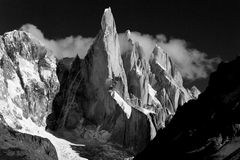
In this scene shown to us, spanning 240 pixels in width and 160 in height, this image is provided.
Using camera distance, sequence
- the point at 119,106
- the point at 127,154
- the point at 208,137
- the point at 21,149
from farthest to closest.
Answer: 1. the point at 119,106
2. the point at 127,154
3. the point at 21,149
4. the point at 208,137

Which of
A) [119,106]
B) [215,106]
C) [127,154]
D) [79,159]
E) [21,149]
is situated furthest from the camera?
[119,106]

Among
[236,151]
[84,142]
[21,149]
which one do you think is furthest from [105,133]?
[236,151]

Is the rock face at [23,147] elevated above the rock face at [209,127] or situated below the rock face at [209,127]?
above

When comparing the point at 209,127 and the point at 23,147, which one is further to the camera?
the point at 23,147

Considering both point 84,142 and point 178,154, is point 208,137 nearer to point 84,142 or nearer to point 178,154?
point 178,154

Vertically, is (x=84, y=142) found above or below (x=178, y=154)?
above

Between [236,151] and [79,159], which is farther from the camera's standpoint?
[79,159]

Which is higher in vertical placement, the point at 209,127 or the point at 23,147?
the point at 23,147

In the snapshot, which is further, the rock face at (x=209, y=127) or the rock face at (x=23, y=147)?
the rock face at (x=23, y=147)
